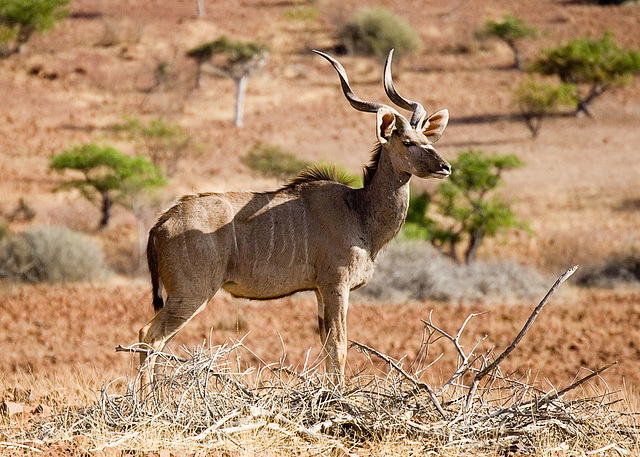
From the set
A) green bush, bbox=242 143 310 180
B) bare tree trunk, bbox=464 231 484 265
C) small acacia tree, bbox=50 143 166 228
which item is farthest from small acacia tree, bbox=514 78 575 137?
small acacia tree, bbox=50 143 166 228

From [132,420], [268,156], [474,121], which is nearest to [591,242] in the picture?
[268,156]

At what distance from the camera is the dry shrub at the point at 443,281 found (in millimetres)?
16609

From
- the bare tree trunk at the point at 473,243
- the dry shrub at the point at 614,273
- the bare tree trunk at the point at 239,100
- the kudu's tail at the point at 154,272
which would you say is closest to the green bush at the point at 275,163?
the bare tree trunk at the point at 473,243

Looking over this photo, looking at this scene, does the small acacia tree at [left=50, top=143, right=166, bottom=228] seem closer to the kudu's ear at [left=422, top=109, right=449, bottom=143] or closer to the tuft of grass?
the kudu's ear at [left=422, top=109, right=449, bottom=143]

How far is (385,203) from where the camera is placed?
20.0 ft

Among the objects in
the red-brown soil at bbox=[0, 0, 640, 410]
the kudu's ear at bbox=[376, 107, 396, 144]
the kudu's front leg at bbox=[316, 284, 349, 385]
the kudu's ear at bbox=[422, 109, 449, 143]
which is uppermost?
the kudu's ear at bbox=[376, 107, 396, 144]

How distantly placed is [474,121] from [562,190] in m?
8.73

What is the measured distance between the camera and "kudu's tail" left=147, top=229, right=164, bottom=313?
5832mm

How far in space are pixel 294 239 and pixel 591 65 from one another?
3399 centimetres

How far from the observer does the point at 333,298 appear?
586 centimetres

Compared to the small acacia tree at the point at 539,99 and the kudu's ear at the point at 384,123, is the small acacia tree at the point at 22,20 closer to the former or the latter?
the small acacia tree at the point at 539,99

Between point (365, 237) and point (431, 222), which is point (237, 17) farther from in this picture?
point (365, 237)

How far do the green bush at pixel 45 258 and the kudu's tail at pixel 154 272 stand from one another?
38.6 feet

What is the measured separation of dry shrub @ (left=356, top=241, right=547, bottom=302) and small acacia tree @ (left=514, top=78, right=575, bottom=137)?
1880 centimetres
